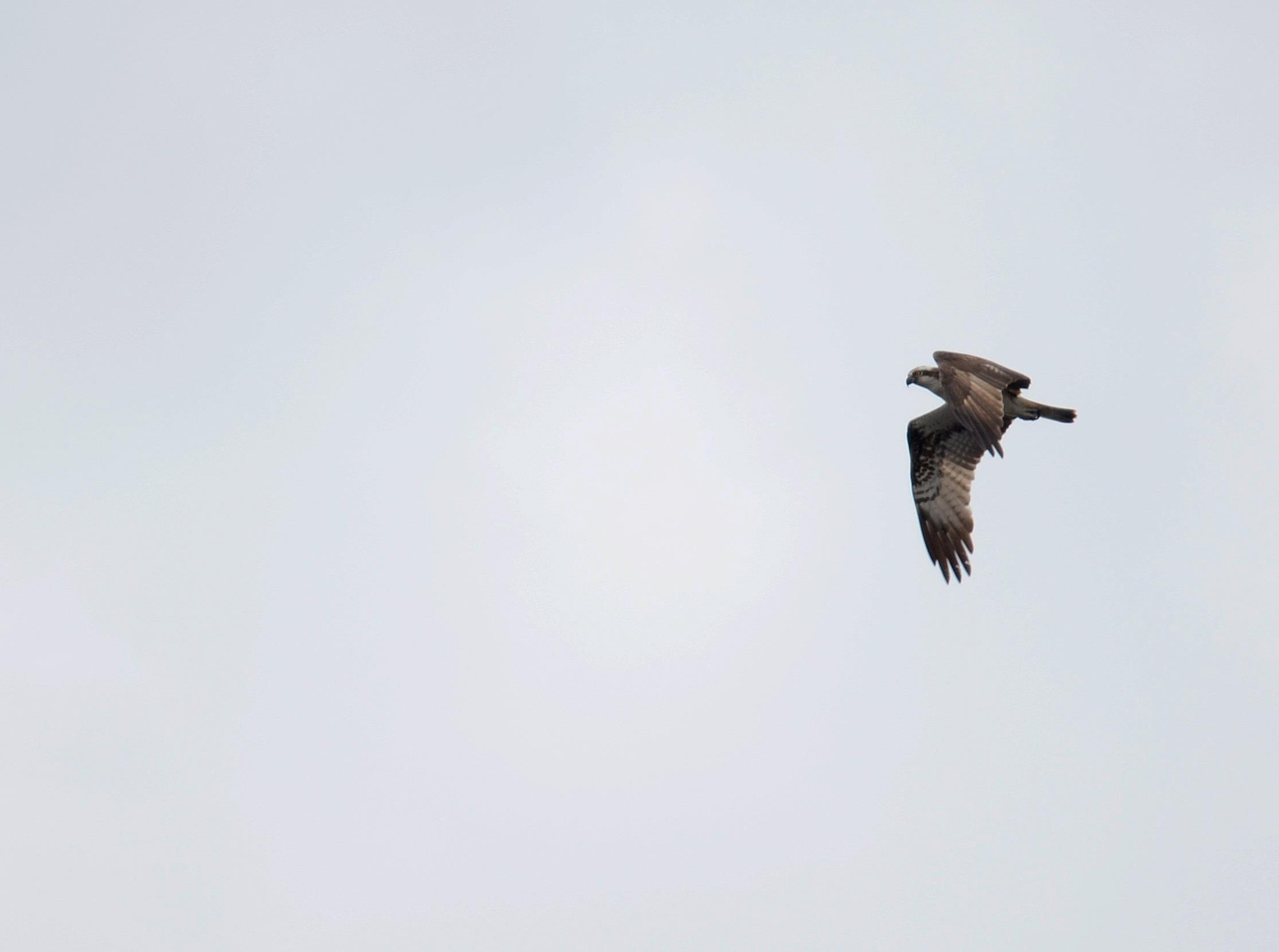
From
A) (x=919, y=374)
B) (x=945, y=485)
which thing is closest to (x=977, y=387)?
(x=919, y=374)

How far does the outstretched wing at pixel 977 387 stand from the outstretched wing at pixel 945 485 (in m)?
1.31

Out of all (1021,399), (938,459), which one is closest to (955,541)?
(938,459)

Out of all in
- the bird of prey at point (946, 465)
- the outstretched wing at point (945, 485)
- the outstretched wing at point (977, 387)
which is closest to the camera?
the outstretched wing at point (977, 387)

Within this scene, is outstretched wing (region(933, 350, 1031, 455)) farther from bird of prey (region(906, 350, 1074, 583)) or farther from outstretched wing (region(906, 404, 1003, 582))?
outstretched wing (region(906, 404, 1003, 582))

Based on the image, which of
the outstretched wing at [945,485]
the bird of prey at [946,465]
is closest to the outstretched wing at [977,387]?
the bird of prey at [946,465]

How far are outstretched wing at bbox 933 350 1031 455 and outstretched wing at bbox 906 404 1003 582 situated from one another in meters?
1.31

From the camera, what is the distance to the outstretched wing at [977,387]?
15414 millimetres

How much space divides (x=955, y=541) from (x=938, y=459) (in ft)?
3.66

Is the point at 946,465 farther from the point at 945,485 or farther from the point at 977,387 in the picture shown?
the point at 977,387

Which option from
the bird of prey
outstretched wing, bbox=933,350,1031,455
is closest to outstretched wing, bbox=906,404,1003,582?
→ the bird of prey

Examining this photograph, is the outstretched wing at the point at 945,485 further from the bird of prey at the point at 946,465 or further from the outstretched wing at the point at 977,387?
the outstretched wing at the point at 977,387

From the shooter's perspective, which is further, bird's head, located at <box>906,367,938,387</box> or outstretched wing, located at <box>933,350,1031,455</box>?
bird's head, located at <box>906,367,938,387</box>

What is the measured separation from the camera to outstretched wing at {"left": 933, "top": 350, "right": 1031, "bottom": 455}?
15414mm

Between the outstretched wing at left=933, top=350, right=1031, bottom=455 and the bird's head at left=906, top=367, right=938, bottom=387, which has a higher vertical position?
the bird's head at left=906, top=367, right=938, bottom=387
